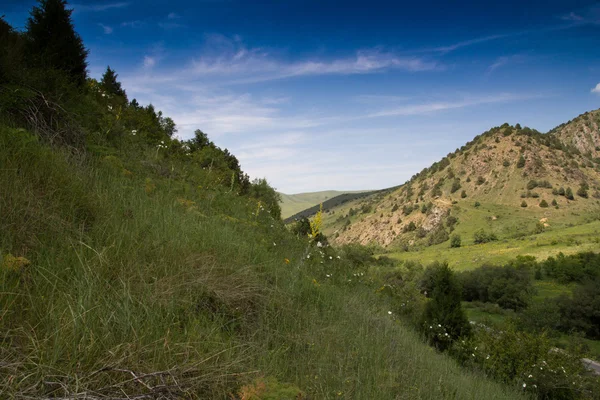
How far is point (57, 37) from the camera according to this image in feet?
33.4

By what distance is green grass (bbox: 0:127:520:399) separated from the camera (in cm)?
185

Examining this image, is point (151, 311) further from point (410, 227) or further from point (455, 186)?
point (455, 186)

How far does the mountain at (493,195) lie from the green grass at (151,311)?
301ft

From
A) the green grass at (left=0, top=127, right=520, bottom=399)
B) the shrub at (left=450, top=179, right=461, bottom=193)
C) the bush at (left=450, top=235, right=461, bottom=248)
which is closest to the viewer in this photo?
the green grass at (left=0, top=127, right=520, bottom=399)

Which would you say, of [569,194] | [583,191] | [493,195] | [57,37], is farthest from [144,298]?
[583,191]

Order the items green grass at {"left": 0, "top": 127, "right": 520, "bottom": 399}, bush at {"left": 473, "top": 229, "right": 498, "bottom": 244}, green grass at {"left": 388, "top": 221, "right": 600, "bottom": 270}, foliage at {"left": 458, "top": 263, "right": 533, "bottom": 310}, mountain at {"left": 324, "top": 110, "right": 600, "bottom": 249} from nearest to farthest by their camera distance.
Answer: green grass at {"left": 0, "top": 127, "right": 520, "bottom": 399} < foliage at {"left": 458, "top": 263, "right": 533, "bottom": 310} < green grass at {"left": 388, "top": 221, "right": 600, "bottom": 270} < bush at {"left": 473, "top": 229, "right": 498, "bottom": 244} < mountain at {"left": 324, "top": 110, "right": 600, "bottom": 249}

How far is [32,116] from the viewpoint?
5.01 m

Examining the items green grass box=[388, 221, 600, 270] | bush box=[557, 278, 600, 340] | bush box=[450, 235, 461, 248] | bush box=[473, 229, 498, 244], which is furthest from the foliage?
bush box=[450, 235, 461, 248]

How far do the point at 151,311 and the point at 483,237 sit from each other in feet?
295

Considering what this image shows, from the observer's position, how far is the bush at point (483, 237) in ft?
261

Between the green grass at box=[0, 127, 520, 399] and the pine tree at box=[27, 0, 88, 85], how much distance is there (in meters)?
7.67

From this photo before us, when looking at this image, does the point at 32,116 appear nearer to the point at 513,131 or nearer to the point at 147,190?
the point at 147,190

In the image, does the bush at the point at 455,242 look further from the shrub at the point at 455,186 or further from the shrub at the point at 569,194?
the shrub at the point at 569,194

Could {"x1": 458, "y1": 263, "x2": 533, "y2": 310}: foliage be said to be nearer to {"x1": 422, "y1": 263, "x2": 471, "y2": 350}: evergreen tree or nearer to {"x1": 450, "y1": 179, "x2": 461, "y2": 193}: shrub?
{"x1": 422, "y1": 263, "x2": 471, "y2": 350}: evergreen tree
